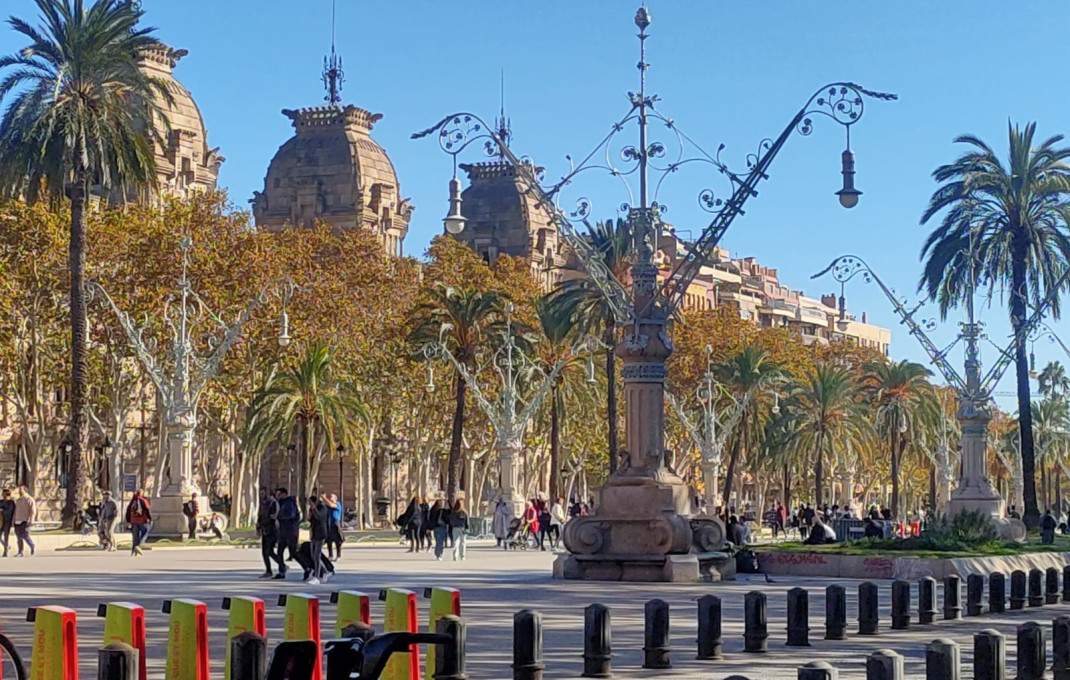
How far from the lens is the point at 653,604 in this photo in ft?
48.1

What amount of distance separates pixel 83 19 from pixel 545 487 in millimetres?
56421

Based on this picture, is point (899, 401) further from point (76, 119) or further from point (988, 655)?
point (988, 655)

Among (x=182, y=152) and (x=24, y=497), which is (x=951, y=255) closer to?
(x=24, y=497)

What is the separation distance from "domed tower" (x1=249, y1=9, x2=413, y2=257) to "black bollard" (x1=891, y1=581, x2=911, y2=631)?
252 ft

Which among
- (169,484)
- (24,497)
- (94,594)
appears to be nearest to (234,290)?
(169,484)

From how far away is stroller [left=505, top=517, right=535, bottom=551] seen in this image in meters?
48.4

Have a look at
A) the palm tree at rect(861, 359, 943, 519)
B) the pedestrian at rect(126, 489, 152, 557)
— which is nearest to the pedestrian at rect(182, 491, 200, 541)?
the pedestrian at rect(126, 489, 152, 557)

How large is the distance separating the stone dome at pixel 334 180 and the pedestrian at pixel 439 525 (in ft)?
187

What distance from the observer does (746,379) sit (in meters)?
74.3

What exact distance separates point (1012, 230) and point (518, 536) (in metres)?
15.4

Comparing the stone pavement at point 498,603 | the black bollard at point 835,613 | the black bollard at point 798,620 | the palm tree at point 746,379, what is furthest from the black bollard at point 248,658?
the palm tree at point 746,379

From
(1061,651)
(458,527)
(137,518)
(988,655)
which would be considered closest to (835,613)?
(1061,651)

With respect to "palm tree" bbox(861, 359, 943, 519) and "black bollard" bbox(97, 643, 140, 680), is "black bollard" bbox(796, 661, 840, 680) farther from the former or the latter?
"palm tree" bbox(861, 359, 943, 519)

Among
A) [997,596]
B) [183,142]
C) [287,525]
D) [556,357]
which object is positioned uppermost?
[183,142]
